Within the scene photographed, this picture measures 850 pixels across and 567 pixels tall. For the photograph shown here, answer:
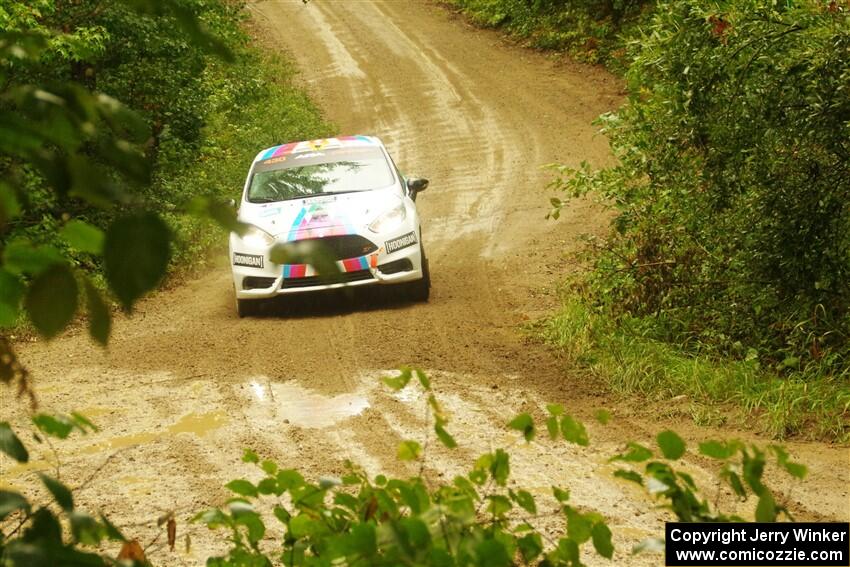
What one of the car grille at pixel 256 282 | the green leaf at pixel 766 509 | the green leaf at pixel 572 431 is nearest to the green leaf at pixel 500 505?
the green leaf at pixel 572 431

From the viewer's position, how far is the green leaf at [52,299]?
138cm

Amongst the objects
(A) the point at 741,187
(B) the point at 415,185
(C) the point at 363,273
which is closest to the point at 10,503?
(A) the point at 741,187

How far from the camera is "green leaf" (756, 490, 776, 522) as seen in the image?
6.05ft

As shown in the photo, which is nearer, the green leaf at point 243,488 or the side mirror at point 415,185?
the green leaf at point 243,488

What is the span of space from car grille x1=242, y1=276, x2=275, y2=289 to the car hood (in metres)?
0.54

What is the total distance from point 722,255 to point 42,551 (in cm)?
851

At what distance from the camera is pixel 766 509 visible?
185cm

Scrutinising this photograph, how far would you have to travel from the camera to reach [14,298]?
1481 millimetres

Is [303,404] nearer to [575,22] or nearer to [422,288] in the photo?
[422,288]

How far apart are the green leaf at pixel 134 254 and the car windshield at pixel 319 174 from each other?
424 inches

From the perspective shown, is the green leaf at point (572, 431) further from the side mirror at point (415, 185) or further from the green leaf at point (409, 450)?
the side mirror at point (415, 185)

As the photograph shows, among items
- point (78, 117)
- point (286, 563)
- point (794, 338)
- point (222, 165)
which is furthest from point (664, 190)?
point (222, 165)

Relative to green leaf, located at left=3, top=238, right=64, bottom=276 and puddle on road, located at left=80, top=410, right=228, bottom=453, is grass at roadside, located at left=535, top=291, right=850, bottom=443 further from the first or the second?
green leaf, located at left=3, top=238, right=64, bottom=276

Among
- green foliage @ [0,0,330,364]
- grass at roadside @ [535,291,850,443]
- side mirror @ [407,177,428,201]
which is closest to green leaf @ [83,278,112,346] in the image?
green foliage @ [0,0,330,364]
